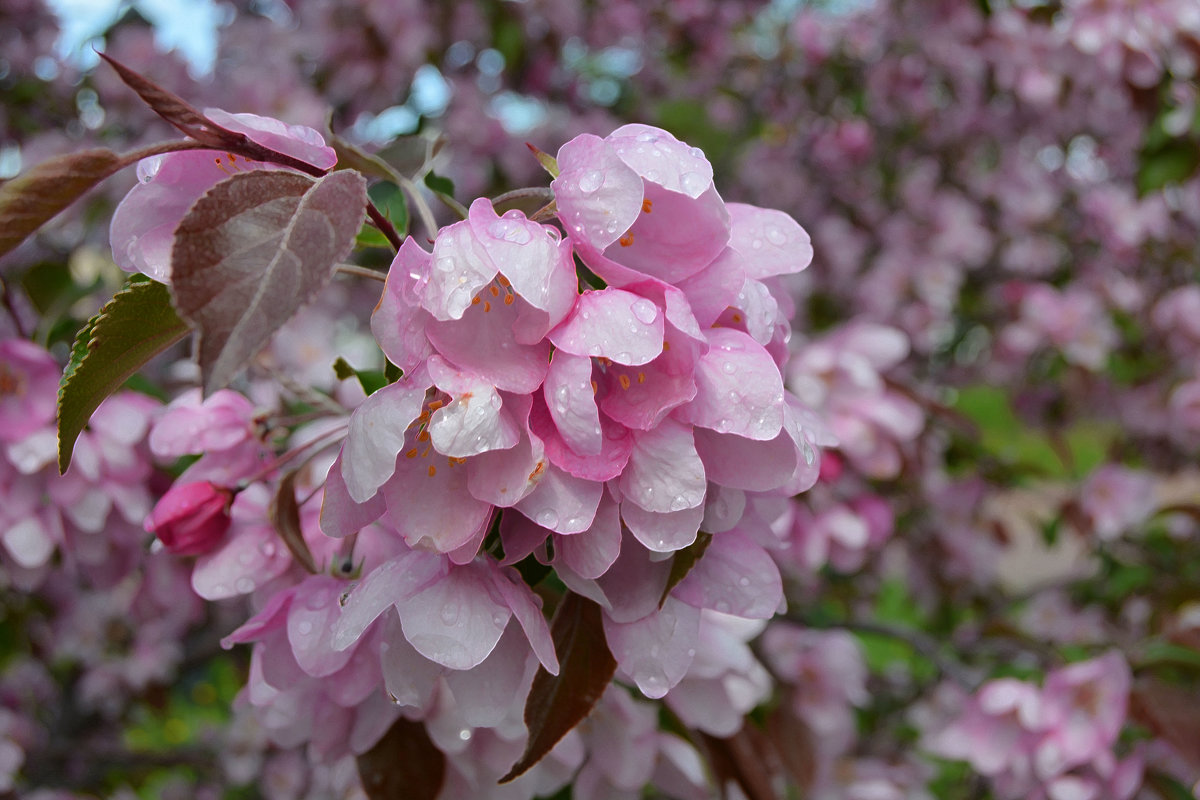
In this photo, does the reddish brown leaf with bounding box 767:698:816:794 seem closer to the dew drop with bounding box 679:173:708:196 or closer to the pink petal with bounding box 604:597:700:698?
the pink petal with bounding box 604:597:700:698

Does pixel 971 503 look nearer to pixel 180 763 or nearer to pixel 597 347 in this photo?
pixel 180 763

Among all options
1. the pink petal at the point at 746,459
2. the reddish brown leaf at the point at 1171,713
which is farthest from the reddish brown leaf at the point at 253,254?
the reddish brown leaf at the point at 1171,713

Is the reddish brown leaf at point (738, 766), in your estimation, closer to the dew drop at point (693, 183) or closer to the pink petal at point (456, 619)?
the pink petal at point (456, 619)

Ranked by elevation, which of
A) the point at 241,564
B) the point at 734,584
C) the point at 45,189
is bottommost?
the point at 241,564

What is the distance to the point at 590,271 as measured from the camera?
521 millimetres

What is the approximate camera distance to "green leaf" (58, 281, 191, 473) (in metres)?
0.48

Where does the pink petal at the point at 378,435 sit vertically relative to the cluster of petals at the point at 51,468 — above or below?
above

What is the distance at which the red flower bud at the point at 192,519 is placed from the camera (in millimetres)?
677

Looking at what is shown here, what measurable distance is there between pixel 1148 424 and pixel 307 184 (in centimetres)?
249

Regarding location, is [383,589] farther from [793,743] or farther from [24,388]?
[793,743]

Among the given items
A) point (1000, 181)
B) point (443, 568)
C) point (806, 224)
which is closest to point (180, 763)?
point (443, 568)

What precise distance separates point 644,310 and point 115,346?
0.28 metres

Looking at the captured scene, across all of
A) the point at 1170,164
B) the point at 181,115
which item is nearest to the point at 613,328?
the point at 181,115

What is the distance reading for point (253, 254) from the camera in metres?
0.42
